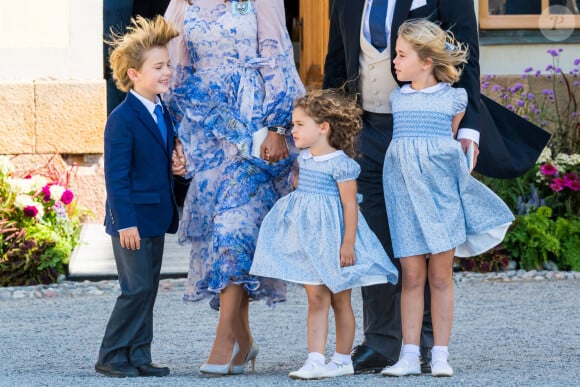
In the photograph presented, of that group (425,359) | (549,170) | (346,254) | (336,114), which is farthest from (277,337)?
(549,170)

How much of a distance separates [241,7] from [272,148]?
0.57m

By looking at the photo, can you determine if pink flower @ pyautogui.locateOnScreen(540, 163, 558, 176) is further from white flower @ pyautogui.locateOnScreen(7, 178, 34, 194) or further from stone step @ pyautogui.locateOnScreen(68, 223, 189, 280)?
white flower @ pyautogui.locateOnScreen(7, 178, 34, 194)

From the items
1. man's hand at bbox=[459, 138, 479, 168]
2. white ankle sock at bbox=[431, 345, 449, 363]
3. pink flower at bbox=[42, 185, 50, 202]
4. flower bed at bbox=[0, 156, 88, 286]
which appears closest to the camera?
white ankle sock at bbox=[431, 345, 449, 363]

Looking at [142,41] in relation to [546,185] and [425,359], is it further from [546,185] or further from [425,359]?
[546,185]

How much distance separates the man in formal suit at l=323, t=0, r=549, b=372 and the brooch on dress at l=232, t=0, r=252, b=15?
0.41m

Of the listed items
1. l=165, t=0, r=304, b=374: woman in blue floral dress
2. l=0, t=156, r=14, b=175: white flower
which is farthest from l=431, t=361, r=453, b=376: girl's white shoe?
l=0, t=156, r=14, b=175: white flower

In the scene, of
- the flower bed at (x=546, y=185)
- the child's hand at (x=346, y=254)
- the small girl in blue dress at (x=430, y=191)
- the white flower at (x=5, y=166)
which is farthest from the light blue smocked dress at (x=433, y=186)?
the white flower at (x=5, y=166)

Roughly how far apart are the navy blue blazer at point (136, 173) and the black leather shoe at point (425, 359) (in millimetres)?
1139

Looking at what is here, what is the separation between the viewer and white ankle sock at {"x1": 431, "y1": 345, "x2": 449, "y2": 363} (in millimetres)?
4781

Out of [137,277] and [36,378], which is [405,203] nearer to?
[137,277]

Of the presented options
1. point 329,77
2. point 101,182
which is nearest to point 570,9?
point 101,182

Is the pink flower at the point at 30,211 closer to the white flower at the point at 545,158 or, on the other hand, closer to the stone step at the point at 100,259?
the stone step at the point at 100,259

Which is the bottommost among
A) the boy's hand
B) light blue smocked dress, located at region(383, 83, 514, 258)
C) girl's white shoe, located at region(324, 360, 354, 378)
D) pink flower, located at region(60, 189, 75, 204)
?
girl's white shoe, located at region(324, 360, 354, 378)

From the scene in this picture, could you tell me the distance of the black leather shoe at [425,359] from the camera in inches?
198
